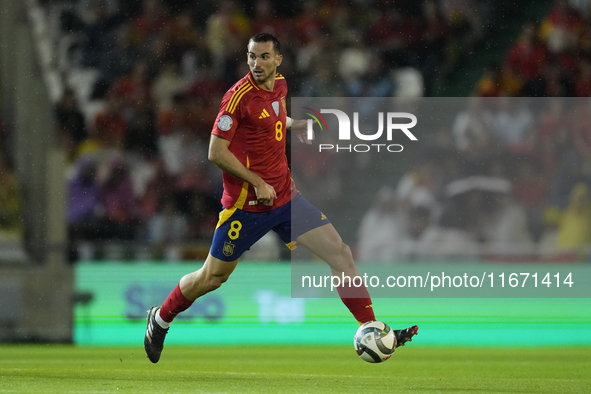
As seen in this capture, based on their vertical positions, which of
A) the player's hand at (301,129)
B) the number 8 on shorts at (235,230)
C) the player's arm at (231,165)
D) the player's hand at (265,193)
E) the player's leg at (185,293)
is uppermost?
the player's hand at (301,129)

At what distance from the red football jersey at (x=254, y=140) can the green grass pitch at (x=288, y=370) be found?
4.05ft

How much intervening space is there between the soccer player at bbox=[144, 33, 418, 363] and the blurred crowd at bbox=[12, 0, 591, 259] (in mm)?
4443

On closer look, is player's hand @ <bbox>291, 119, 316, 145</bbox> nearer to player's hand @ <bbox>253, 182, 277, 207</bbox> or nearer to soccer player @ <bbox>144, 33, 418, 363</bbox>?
soccer player @ <bbox>144, 33, 418, 363</bbox>

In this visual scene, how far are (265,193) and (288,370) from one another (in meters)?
2.01

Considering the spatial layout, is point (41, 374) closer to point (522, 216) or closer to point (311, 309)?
point (311, 309)

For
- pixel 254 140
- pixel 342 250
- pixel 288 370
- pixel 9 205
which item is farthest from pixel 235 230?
pixel 9 205

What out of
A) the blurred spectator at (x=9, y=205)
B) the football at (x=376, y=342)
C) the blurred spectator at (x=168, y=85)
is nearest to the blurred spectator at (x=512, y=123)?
the blurred spectator at (x=168, y=85)

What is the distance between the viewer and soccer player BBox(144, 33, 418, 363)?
19.4 ft

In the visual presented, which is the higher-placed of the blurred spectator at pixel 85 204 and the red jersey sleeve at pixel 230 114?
the blurred spectator at pixel 85 204

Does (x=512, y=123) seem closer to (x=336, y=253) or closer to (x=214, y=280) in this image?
(x=336, y=253)

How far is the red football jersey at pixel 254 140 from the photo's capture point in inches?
232

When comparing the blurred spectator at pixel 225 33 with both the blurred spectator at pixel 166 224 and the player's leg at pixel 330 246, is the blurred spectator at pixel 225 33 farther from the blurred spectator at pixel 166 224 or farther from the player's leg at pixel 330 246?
the player's leg at pixel 330 246

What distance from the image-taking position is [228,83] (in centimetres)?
1283

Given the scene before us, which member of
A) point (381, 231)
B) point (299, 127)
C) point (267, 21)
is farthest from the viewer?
point (267, 21)
